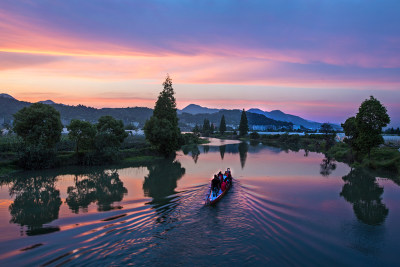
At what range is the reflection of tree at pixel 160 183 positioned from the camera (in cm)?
1776

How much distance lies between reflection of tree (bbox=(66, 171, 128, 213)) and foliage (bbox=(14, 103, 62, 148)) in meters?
8.16

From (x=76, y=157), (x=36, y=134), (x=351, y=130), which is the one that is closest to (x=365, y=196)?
(x=351, y=130)

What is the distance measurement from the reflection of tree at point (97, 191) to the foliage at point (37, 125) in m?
8.16

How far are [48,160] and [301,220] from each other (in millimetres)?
28339

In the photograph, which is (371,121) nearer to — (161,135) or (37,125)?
(161,135)

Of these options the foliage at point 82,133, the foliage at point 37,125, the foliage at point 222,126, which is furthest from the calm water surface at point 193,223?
the foliage at point 222,126

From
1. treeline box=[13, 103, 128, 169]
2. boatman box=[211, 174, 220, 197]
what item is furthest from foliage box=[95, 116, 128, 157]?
boatman box=[211, 174, 220, 197]

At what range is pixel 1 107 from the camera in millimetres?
141625

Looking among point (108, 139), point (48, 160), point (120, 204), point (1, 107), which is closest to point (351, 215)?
point (120, 204)

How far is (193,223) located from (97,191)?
36.1ft

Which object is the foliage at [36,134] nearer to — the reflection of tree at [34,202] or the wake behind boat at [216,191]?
the reflection of tree at [34,202]

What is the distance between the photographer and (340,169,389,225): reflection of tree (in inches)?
589

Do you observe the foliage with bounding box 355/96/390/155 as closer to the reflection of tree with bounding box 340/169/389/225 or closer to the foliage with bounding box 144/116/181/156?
the reflection of tree with bounding box 340/169/389/225

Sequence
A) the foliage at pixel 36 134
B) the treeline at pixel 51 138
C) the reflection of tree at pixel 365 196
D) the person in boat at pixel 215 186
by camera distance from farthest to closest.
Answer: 1. the treeline at pixel 51 138
2. the foliage at pixel 36 134
3. the person in boat at pixel 215 186
4. the reflection of tree at pixel 365 196
